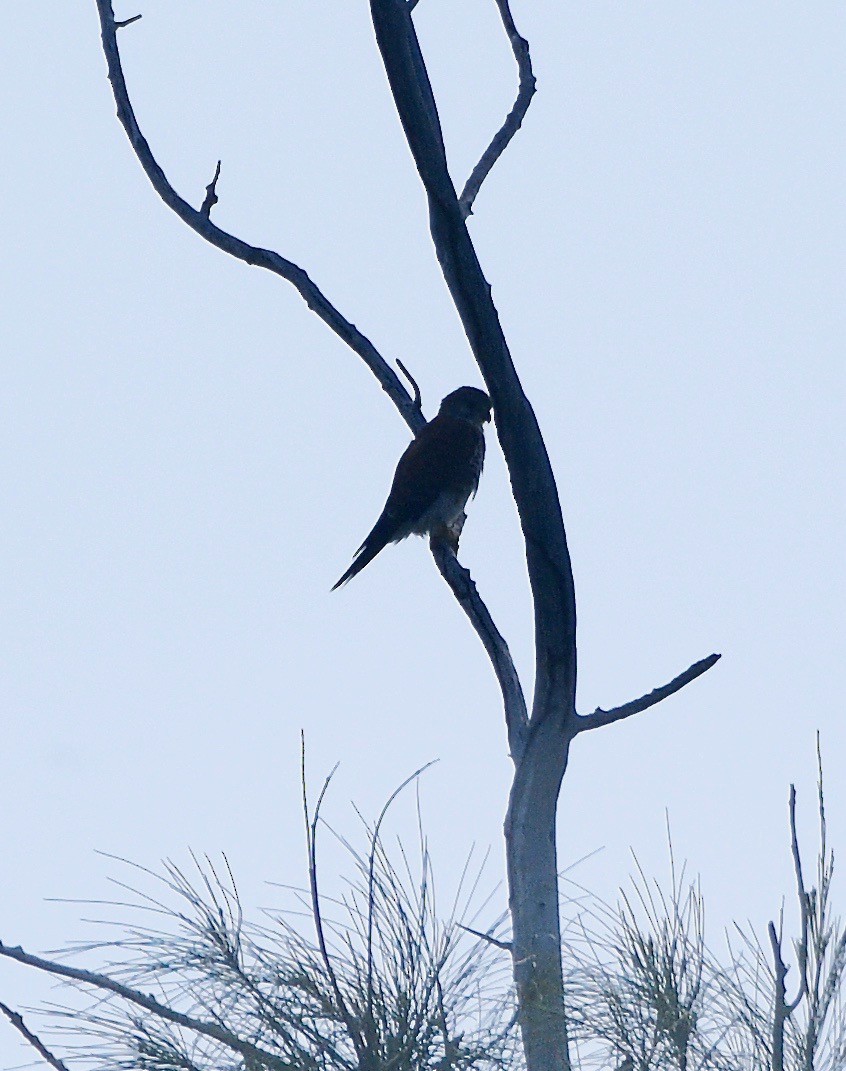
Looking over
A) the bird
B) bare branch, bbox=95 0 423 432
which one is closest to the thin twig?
bare branch, bbox=95 0 423 432

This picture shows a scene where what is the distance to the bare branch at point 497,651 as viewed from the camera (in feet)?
10.9

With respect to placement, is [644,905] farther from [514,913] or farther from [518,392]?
[518,392]

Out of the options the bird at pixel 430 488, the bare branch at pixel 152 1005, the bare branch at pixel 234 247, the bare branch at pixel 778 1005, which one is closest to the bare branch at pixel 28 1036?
the bare branch at pixel 152 1005

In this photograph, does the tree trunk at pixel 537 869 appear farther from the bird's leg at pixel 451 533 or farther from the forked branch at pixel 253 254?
the bird's leg at pixel 451 533

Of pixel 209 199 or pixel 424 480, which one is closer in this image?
pixel 209 199

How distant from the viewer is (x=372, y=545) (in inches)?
250

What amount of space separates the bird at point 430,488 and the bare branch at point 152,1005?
361 cm

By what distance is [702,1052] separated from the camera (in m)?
2.71

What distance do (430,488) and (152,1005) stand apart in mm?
3836

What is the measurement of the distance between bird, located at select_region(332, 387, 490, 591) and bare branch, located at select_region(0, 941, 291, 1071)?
361 cm

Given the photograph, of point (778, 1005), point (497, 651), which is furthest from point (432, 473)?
point (778, 1005)

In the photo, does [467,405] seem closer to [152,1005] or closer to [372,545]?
[372,545]

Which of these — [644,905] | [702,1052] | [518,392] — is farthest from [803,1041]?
[518,392]

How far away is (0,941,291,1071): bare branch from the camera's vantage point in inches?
96.0
